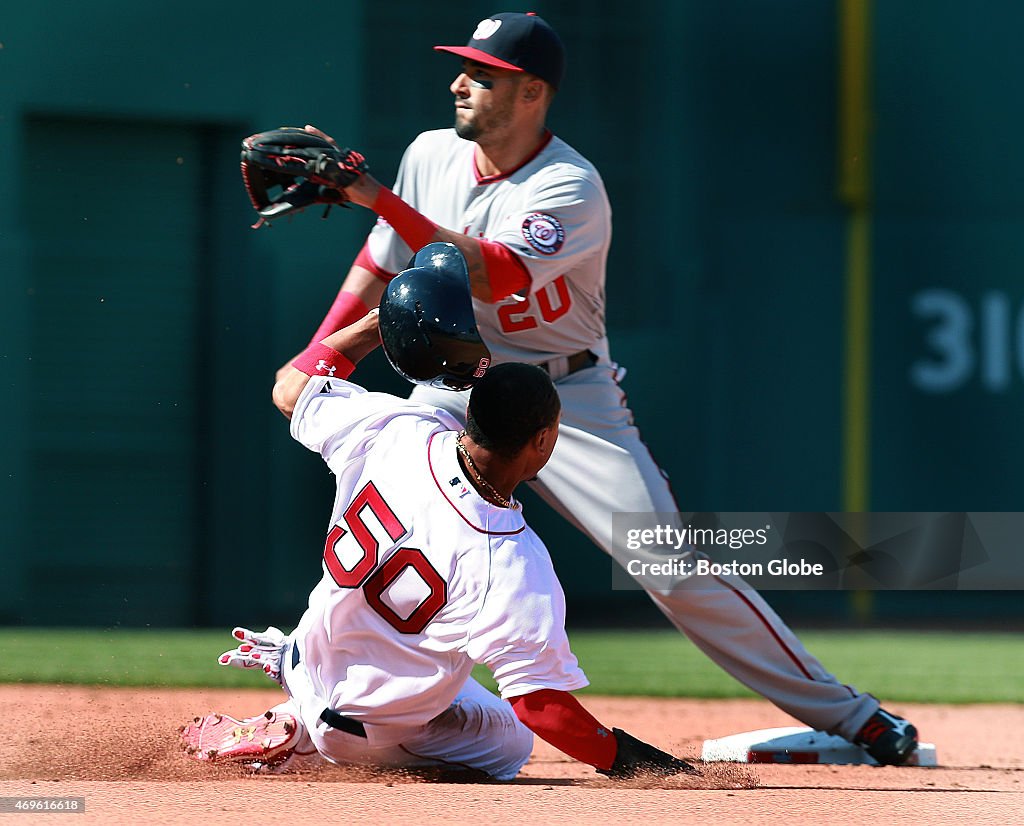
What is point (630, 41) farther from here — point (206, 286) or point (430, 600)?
point (430, 600)

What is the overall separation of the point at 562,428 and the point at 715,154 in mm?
4375

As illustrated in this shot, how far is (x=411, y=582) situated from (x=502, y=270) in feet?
3.01

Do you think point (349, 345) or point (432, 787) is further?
point (349, 345)

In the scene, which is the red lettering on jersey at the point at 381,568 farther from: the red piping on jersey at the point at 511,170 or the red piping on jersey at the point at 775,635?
the red piping on jersey at the point at 511,170

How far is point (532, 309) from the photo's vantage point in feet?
10.8

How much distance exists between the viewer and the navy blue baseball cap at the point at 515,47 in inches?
127

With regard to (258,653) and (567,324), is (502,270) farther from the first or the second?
(258,653)

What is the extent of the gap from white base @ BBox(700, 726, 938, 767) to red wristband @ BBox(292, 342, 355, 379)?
4.31 ft

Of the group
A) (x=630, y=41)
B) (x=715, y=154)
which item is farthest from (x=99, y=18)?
(x=715, y=154)

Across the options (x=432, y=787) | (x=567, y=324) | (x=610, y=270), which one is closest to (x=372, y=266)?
(x=567, y=324)

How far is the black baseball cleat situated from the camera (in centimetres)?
316

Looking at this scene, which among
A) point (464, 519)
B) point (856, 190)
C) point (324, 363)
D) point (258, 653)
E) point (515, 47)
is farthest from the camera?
point (856, 190)

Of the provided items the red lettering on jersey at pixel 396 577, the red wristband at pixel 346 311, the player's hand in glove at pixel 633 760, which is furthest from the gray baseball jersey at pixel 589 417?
the red lettering on jersey at pixel 396 577

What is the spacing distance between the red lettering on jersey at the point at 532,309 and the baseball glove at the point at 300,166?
0.51 m
